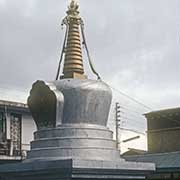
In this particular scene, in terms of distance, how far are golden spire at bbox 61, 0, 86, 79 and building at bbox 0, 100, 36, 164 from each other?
19726 mm

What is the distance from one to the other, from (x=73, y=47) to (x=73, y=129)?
290 cm

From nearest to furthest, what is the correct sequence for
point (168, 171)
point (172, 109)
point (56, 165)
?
point (56, 165) → point (168, 171) → point (172, 109)

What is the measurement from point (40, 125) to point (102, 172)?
2.78 metres

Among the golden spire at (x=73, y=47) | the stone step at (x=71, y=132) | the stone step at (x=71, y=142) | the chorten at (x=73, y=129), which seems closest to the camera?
the chorten at (x=73, y=129)

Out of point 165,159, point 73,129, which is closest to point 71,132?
point 73,129

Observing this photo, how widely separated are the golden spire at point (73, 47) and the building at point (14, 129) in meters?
19.7

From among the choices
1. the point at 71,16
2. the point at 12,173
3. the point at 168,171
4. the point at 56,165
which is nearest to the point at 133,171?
the point at 56,165

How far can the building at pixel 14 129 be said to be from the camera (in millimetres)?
→ 37219

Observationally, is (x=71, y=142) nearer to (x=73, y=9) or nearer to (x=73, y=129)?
(x=73, y=129)

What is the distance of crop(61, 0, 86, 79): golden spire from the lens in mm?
17422

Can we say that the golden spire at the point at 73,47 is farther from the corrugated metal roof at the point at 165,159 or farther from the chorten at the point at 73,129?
the corrugated metal roof at the point at 165,159

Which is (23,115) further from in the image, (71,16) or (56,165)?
(56,165)

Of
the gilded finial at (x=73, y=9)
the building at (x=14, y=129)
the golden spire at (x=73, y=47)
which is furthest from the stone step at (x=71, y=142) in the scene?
the building at (x=14, y=129)

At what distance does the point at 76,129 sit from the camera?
53.8 ft
